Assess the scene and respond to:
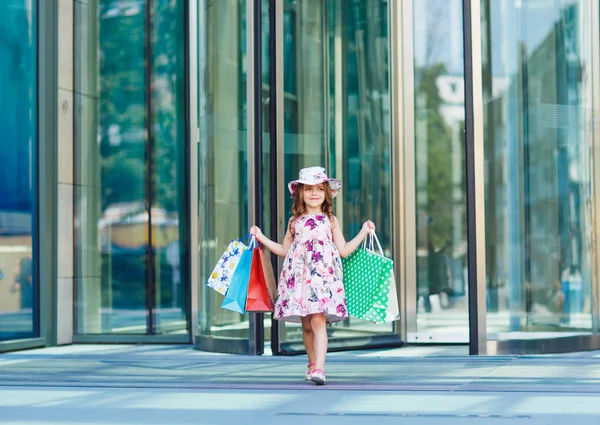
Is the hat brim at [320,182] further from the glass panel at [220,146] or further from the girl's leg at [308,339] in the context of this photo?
the glass panel at [220,146]

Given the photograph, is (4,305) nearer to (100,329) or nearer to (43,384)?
(100,329)

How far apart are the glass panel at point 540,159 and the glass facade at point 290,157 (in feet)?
0.06

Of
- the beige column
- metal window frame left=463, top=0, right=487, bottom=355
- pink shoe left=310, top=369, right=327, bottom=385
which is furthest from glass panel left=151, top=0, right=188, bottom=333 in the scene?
pink shoe left=310, top=369, right=327, bottom=385

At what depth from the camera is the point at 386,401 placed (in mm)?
5707

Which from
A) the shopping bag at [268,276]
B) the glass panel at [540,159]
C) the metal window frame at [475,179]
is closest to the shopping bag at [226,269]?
the shopping bag at [268,276]

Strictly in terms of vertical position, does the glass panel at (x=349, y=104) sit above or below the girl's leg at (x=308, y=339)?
above

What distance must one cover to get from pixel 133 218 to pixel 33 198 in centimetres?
108

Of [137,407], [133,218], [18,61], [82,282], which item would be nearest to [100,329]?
[82,282]

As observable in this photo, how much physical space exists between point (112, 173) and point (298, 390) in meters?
5.10

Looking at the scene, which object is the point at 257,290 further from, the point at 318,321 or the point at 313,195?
the point at 313,195

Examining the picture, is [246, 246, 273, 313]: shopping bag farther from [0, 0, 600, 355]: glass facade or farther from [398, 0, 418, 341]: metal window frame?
[398, 0, 418, 341]: metal window frame

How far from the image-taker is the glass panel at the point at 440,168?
10.5 meters

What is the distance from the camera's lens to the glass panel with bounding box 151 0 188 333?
10.6 meters

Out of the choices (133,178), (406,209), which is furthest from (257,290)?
(133,178)
